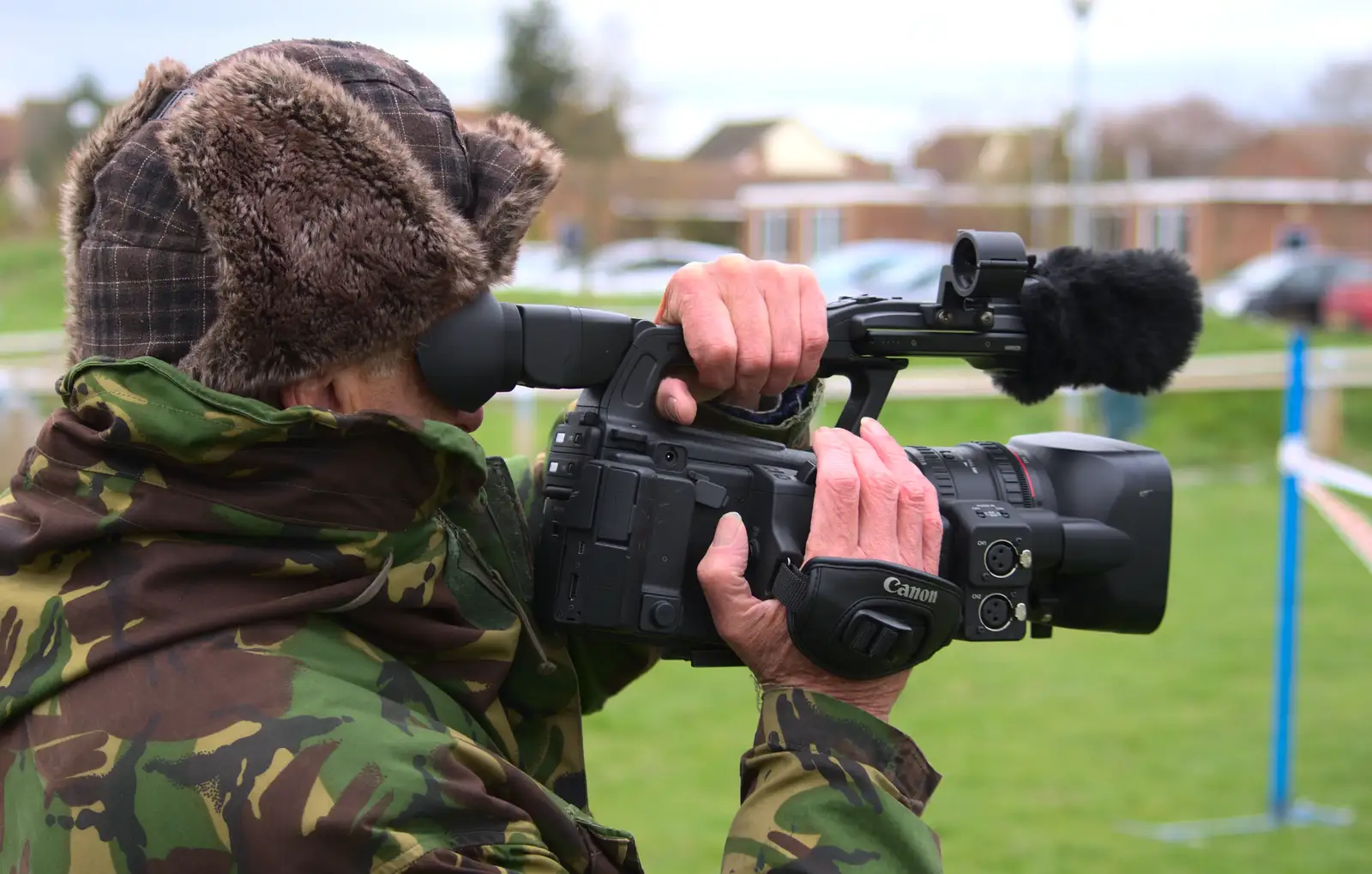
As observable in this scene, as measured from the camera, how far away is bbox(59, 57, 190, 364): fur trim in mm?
1429

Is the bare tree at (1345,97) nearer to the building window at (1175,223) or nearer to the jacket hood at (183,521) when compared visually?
the building window at (1175,223)

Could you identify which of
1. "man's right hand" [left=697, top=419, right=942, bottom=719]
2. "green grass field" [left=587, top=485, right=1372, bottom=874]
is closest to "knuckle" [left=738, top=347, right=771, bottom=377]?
"man's right hand" [left=697, top=419, right=942, bottom=719]

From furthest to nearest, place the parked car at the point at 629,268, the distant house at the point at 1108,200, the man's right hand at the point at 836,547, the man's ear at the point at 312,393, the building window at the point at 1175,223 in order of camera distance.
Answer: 1. the building window at the point at 1175,223
2. the distant house at the point at 1108,200
3. the parked car at the point at 629,268
4. the man's right hand at the point at 836,547
5. the man's ear at the point at 312,393

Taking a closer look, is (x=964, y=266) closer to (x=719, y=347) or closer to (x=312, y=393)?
(x=719, y=347)

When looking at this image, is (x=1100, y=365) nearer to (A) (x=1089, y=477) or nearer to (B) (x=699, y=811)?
(A) (x=1089, y=477)

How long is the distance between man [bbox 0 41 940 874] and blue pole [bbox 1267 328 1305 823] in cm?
359

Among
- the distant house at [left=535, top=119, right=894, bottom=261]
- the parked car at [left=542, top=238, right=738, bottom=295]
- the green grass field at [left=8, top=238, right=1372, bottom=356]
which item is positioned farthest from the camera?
the distant house at [left=535, top=119, right=894, bottom=261]

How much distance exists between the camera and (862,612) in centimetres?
143

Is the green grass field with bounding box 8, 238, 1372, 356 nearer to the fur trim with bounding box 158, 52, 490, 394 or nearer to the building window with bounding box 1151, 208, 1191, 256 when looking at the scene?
the fur trim with bounding box 158, 52, 490, 394

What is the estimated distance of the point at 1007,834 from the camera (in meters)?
4.70

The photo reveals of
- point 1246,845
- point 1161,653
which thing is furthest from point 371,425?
point 1161,653

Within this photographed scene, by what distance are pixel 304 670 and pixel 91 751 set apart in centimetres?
19

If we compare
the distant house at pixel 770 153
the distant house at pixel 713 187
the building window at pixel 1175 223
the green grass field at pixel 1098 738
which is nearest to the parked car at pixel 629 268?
the distant house at pixel 713 187

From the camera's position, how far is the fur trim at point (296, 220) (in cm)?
128
